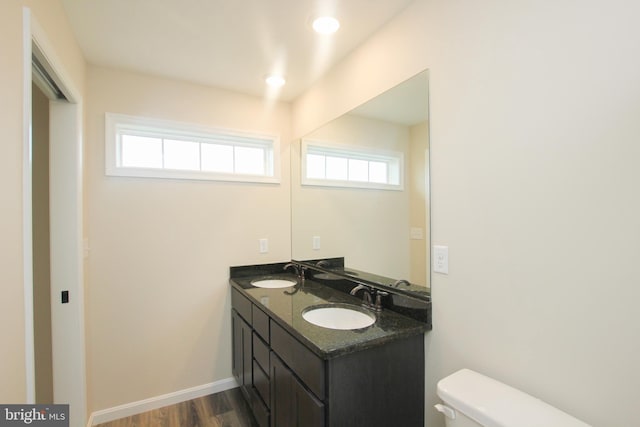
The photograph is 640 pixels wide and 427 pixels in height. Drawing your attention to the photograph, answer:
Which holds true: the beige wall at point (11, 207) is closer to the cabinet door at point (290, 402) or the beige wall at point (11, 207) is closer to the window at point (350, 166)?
the cabinet door at point (290, 402)

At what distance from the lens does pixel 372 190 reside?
2.08 metres

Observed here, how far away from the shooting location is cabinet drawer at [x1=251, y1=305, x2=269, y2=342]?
180cm

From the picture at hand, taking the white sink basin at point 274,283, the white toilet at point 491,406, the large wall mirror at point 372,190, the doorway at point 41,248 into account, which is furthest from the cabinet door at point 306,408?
the doorway at point 41,248

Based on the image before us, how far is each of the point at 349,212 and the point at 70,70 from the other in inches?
76.5

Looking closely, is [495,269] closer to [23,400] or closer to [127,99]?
[23,400]

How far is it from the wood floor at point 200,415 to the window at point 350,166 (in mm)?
1872

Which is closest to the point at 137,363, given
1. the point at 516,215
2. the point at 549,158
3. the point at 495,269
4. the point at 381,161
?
the point at 381,161

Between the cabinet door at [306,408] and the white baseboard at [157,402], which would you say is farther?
the white baseboard at [157,402]

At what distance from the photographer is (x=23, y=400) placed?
1.03 meters

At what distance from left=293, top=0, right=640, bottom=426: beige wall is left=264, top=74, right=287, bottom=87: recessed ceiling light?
3.89 ft

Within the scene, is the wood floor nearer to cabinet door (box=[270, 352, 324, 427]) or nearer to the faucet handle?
cabinet door (box=[270, 352, 324, 427])

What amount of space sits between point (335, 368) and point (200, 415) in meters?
1.64

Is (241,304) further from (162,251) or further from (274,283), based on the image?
(162,251)

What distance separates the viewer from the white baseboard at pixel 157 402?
7.13 ft
